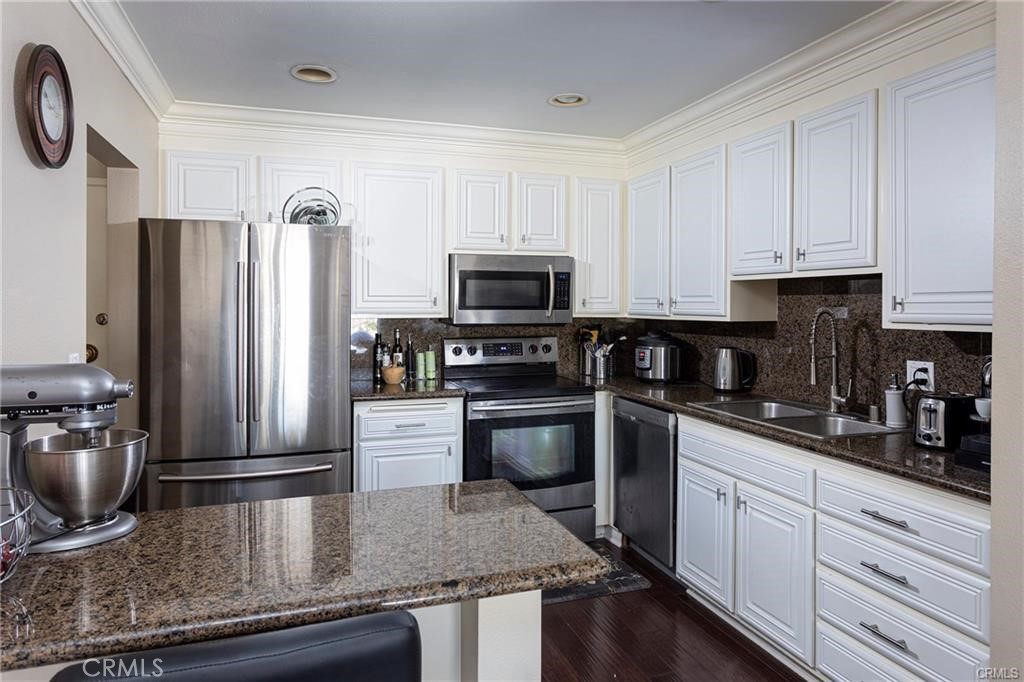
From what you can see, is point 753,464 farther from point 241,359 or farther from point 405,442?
point 241,359

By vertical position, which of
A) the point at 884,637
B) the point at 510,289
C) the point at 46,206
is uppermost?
the point at 46,206

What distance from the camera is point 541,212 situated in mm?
3939

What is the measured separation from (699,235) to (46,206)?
2.81 m

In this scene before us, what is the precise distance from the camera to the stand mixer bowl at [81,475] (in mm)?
1081

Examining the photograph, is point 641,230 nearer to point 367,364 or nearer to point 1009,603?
point 367,364

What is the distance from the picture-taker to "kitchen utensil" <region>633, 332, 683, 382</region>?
12.4 feet

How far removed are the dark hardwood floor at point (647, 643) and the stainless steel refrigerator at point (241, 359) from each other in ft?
4.17

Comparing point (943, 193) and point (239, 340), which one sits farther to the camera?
point (239, 340)

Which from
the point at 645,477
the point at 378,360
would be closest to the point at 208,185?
the point at 378,360

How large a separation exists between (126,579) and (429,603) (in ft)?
1.64

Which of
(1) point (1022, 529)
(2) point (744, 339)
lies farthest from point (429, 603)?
(2) point (744, 339)

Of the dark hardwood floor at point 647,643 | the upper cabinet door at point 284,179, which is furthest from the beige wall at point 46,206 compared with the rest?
the dark hardwood floor at point 647,643

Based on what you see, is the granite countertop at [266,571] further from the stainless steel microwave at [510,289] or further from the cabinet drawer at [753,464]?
the stainless steel microwave at [510,289]

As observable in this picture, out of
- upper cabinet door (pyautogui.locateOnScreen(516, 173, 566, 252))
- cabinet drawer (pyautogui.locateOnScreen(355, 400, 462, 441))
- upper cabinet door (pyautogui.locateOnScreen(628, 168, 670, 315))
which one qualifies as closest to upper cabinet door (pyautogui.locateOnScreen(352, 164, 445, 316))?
upper cabinet door (pyautogui.locateOnScreen(516, 173, 566, 252))
